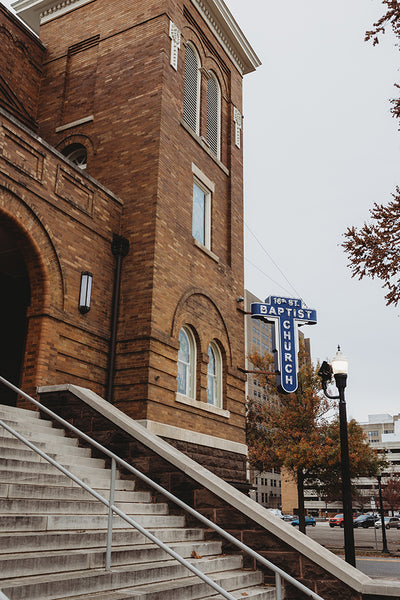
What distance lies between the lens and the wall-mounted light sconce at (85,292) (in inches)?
446

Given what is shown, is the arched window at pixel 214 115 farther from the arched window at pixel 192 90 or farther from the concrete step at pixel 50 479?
the concrete step at pixel 50 479

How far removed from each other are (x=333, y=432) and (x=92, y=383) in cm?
2027

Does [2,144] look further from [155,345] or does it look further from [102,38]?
[102,38]

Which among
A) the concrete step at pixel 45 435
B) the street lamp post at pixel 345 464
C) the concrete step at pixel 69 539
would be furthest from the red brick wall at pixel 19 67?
the concrete step at pixel 69 539

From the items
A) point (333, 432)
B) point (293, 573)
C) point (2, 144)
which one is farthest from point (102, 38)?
point (333, 432)

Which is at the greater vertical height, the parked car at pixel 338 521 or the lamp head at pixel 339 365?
the lamp head at pixel 339 365

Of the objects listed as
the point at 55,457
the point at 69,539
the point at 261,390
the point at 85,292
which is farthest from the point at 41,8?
the point at 261,390

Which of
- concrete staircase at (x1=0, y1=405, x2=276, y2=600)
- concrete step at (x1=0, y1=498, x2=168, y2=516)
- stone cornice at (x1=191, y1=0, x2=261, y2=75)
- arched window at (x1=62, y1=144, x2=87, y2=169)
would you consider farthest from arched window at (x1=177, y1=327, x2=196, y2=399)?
stone cornice at (x1=191, y1=0, x2=261, y2=75)

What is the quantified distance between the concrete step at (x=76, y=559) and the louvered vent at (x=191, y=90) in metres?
12.5

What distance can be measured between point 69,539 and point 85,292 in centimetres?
657

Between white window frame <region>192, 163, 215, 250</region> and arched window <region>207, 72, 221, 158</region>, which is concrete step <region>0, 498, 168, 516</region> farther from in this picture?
arched window <region>207, 72, 221, 158</region>

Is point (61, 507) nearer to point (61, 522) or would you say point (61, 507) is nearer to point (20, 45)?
point (61, 522)

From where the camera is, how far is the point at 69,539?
217 inches

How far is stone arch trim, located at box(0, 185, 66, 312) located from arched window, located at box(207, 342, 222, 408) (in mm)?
5148
